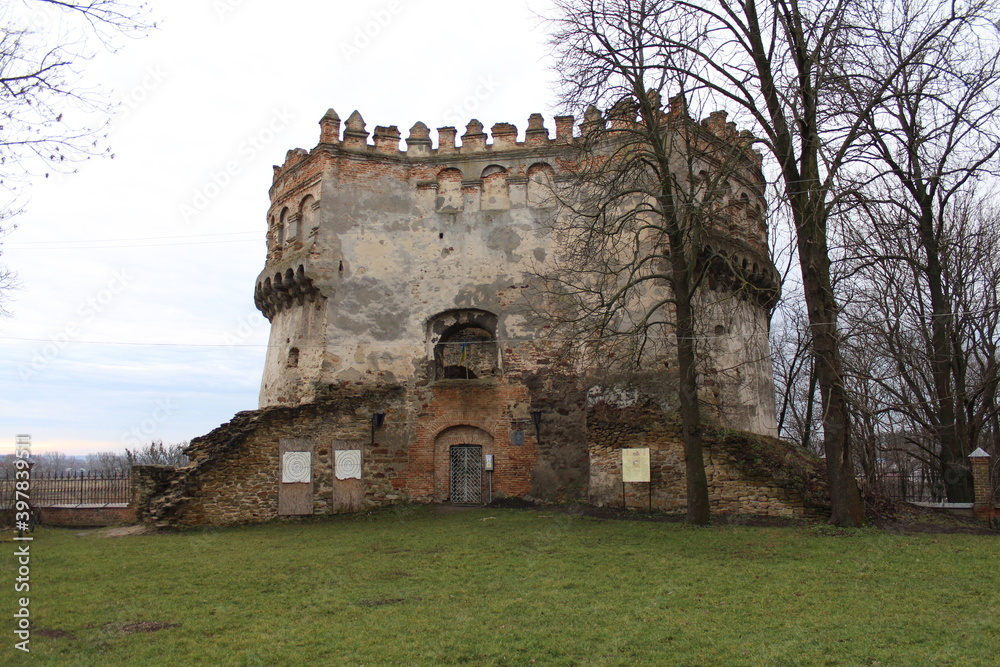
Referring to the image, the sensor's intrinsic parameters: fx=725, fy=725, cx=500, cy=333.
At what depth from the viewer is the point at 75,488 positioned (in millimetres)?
20750

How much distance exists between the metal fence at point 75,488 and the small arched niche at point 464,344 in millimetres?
9124

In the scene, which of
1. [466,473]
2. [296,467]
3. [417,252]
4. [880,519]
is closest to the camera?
[880,519]

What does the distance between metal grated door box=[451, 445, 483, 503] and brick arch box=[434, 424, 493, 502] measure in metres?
0.14

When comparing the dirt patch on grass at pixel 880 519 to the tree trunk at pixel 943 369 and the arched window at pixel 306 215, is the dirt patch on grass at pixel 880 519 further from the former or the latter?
the arched window at pixel 306 215

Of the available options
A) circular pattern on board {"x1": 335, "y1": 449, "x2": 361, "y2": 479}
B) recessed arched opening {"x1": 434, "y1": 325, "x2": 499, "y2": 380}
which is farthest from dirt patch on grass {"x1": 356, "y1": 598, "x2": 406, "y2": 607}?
recessed arched opening {"x1": 434, "y1": 325, "x2": 499, "y2": 380}

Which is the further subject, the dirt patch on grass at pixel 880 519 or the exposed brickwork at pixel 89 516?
the exposed brickwork at pixel 89 516

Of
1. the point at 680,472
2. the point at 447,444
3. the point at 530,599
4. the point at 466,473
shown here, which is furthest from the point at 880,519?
the point at 447,444

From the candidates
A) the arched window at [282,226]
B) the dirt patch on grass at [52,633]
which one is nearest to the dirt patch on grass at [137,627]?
the dirt patch on grass at [52,633]

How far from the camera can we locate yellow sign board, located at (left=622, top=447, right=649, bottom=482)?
1623 centimetres

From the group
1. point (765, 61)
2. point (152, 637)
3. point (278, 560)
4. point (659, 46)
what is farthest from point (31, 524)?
point (765, 61)

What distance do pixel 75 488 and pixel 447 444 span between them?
10.8 meters

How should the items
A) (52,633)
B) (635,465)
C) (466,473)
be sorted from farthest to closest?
(466,473) < (635,465) < (52,633)

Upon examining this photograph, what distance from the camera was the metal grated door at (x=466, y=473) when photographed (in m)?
19.6

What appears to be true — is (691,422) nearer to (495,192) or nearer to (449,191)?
(495,192)
